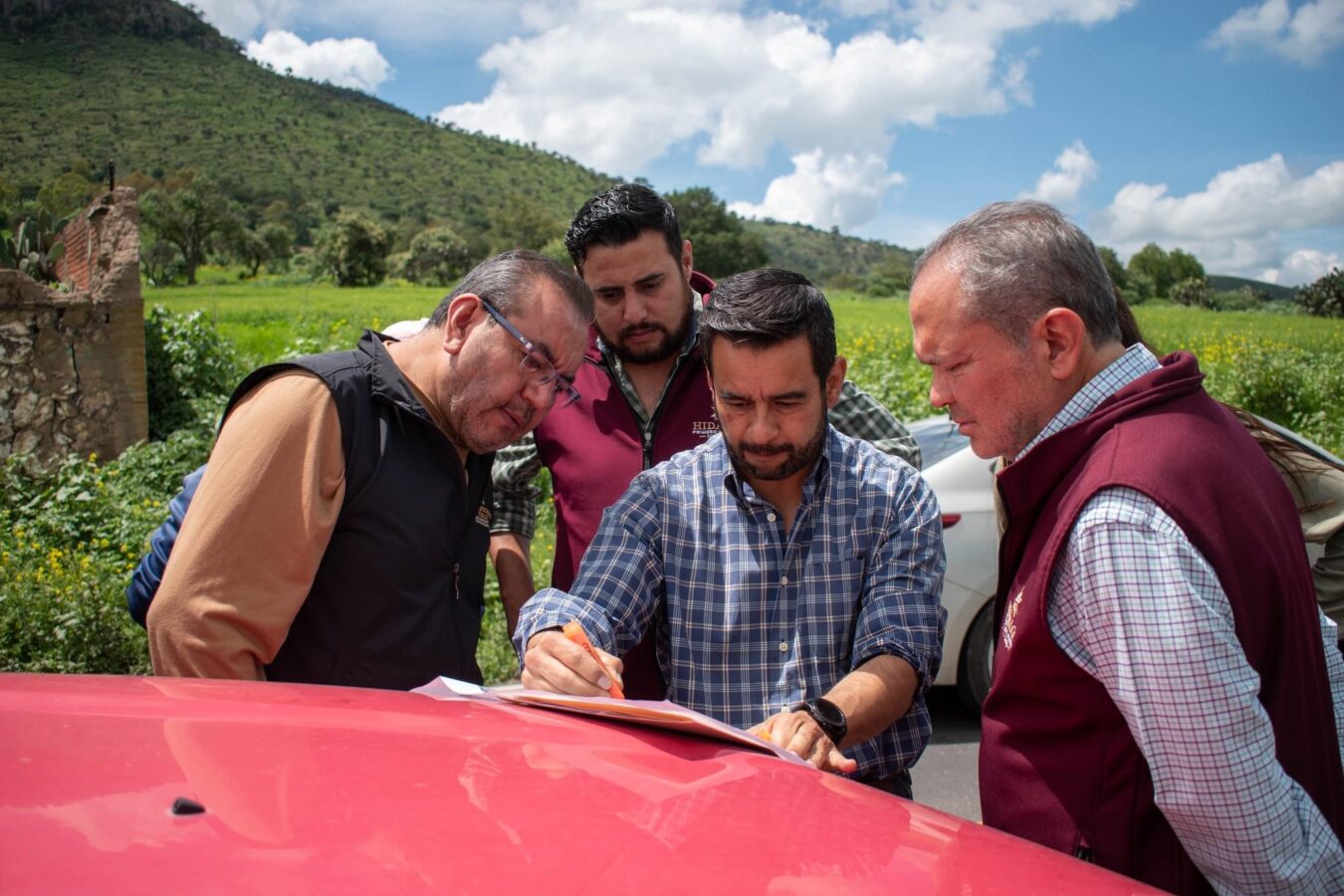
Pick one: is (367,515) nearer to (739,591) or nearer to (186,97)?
(739,591)

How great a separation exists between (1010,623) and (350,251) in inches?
1942

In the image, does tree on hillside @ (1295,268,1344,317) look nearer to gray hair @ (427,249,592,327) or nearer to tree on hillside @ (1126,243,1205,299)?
tree on hillside @ (1126,243,1205,299)

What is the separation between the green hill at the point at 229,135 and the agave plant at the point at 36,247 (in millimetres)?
398

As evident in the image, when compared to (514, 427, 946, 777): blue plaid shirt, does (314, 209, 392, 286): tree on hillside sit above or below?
above

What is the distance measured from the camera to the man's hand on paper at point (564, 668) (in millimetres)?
1753

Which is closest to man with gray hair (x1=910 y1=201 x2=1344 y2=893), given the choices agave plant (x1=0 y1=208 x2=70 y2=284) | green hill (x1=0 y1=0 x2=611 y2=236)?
agave plant (x1=0 y1=208 x2=70 y2=284)

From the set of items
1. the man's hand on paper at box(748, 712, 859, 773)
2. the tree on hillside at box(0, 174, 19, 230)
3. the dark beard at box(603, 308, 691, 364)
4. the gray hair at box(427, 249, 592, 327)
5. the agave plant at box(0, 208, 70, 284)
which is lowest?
the man's hand on paper at box(748, 712, 859, 773)

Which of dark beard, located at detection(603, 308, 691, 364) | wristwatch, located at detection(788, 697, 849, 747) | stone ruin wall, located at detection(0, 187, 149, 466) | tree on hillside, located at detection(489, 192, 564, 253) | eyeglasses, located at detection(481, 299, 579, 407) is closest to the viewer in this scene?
wristwatch, located at detection(788, 697, 849, 747)

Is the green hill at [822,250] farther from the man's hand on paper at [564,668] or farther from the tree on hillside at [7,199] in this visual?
the man's hand on paper at [564,668]

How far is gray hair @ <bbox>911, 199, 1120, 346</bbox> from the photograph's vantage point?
5.42ft

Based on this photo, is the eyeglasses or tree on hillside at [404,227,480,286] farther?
tree on hillside at [404,227,480,286]

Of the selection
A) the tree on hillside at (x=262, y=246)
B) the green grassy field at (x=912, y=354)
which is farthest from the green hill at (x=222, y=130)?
the green grassy field at (x=912, y=354)

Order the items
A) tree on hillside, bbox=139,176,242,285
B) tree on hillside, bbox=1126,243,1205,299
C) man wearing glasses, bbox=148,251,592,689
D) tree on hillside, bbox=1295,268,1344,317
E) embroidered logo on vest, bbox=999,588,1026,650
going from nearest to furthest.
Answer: embroidered logo on vest, bbox=999,588,1026,650
man wearing glasses, bbox=148,251,592,689
tree on hillside, bbox=139,176,242,285
tree on hillside, bbox=1295,268,1344,317
tree on hillside, bbox=1126,243,1205,299

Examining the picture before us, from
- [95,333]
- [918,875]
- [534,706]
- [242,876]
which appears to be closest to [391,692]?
[534,706]
